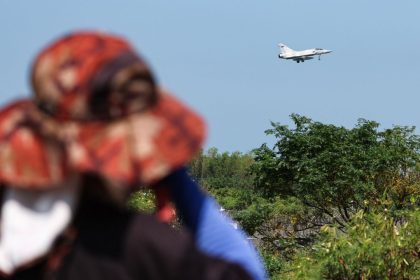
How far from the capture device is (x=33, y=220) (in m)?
1.58

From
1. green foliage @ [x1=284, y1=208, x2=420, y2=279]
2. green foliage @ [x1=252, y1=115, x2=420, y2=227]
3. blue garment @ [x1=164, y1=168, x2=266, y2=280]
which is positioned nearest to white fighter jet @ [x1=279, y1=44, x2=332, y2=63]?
green foliage @ [x1=252, y1=115, x2=420, y2=227]

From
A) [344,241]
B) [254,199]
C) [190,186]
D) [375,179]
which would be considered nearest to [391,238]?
[344,241]

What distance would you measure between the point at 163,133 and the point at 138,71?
10cm

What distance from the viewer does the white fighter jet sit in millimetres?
75062

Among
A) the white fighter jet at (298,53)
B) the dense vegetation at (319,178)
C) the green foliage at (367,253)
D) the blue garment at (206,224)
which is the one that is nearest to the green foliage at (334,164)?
the dense vegetation at (319,178)

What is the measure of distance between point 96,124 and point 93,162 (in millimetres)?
61

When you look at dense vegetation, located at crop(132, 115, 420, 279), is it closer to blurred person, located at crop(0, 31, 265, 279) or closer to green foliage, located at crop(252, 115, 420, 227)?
green foliage, located at crop(252, 115, 420, 227)

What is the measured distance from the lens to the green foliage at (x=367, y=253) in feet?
32.8

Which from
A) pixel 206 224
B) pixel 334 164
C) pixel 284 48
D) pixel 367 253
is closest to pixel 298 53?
pixel 284 48

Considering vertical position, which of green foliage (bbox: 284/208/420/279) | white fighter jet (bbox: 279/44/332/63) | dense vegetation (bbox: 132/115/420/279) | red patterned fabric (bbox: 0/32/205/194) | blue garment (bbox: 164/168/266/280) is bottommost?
white fighter jet (bbox: 279/44/332/63)

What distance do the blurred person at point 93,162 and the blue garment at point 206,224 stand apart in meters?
0.12

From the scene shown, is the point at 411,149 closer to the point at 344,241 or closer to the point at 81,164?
the point at 344,241

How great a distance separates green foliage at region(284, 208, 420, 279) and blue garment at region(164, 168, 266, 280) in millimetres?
8309

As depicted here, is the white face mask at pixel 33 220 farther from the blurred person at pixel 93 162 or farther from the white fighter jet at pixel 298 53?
the white fighter jet at pixel 298 53
